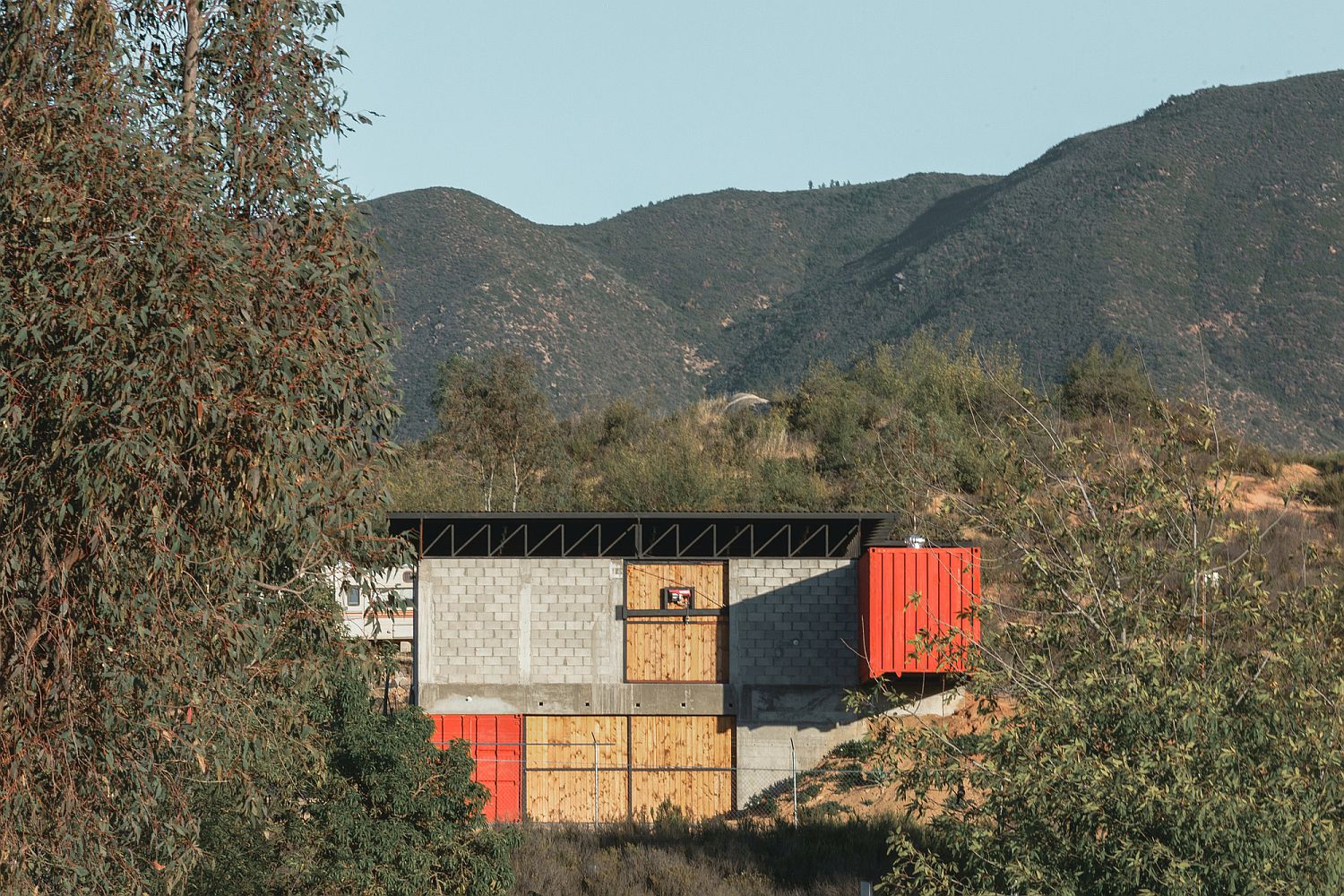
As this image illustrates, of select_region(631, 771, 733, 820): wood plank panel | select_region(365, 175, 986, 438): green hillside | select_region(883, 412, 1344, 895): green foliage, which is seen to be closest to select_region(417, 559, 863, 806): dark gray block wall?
select_region(631, 771, 733, 820): wood plank panel

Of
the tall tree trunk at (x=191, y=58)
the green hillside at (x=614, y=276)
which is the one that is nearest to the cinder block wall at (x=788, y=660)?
Result: the tall tree trunk at (x=191, y=58)

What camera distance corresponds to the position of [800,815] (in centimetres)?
3350

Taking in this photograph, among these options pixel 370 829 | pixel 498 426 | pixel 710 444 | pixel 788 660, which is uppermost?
pixel 498 426

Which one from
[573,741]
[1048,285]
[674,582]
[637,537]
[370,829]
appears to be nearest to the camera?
[370,829]

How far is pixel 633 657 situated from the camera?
37.2m

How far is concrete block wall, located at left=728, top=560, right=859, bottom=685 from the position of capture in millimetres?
36812

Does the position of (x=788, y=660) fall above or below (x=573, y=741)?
above

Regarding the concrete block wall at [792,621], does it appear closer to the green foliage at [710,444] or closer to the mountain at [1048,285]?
the green foliage at [710,444]

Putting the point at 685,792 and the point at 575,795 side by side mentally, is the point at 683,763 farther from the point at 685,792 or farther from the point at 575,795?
the point at 575,795

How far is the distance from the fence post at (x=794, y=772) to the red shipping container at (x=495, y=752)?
22.8 ft

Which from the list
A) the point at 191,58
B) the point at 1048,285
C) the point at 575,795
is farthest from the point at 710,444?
the point at 1048,285

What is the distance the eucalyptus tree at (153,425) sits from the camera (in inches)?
539

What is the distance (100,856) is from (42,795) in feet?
2.80

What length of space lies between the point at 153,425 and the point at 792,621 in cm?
2512
